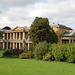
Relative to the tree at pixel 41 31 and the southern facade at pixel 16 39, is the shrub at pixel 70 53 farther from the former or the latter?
the southern facade at pixel 16 39

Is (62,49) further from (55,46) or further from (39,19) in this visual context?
(39,19)

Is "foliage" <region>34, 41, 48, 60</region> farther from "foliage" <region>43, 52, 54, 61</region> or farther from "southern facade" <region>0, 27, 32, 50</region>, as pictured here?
"southern facade" <region>0, 27, 32, 50</region>

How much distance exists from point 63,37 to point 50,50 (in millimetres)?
21095

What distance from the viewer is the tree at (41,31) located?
106 feet

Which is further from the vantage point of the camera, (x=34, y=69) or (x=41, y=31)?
(x=41, y=31)

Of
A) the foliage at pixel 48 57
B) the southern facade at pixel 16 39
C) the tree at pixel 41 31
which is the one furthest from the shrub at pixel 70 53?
the southern facade at pixel 16 39

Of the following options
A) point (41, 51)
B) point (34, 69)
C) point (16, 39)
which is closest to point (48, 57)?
point (41, 51)

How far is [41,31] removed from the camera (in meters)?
32.1

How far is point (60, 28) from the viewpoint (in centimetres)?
4691

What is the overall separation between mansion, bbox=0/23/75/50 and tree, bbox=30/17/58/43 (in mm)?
12054

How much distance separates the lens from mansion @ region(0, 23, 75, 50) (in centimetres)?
4591

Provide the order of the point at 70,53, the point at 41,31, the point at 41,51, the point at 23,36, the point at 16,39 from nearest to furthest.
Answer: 1. the point at 70,53
2. the point at 41,51
3. the point at 41,31
4. the point at 23,36
5. the point at 16,39

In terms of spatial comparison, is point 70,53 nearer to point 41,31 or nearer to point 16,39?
point 41,31

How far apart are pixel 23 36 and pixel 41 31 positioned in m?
19.9
